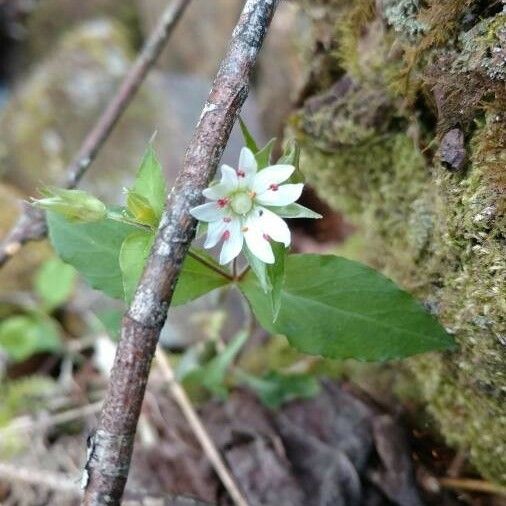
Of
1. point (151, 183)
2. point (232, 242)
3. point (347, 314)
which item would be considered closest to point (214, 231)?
point (232, 242)

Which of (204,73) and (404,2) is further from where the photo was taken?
(204,73)

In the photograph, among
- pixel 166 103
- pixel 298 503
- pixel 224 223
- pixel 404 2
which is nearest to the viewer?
pixel 224 223

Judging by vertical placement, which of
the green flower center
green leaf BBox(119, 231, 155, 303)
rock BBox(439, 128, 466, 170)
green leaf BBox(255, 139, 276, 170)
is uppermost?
rock BBox(439, 128, 466, 170)

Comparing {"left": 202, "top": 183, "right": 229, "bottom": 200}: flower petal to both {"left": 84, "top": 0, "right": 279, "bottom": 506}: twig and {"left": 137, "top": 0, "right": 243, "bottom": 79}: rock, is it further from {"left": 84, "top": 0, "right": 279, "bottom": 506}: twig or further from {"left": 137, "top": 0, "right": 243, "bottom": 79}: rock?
{"left": 137, "top": 0, "right": 243, "bottom": 79}: rock

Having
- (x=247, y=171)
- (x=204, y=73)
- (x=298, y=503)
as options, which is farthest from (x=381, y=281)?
(x=204, y=73)

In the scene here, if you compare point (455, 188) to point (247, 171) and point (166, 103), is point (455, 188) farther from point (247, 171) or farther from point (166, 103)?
point (166, 103)

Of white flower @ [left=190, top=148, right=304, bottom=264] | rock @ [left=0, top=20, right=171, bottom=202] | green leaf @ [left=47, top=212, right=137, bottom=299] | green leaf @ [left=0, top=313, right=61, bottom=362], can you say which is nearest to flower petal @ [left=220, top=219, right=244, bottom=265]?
white flower @ [left=190, top=148, right=304, bottom=264]
